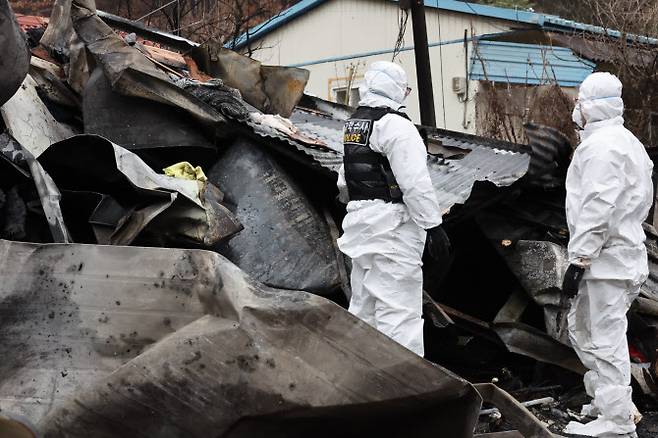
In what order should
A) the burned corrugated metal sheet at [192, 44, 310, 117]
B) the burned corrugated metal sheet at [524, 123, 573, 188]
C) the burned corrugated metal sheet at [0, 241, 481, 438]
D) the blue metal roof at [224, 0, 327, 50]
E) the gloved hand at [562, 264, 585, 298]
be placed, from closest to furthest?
the burned corrugated metal sheet at [0, 241, 481, 438] < the gloved hand at [562, 264, 585, 298] < the burned corrugated metal sheet at [524, 123, 573, 188] < the burned corrugated metal sheet at [192, 44, 310, 117] < the blue metal roof at [224, 0, 327, 50]

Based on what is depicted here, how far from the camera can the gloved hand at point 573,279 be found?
473cm

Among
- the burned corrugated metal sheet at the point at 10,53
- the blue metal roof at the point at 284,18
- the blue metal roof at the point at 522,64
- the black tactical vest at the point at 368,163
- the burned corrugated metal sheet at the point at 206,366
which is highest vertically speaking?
the burned corrugated metal sheet at the point at 10,53

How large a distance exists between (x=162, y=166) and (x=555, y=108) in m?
8.91

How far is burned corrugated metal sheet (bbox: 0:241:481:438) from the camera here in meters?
2.05

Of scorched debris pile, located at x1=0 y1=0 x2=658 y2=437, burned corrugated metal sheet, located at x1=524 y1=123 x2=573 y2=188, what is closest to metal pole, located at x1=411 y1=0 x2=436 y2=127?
scorched debris pile, located at x1=0 y1=0 x2=658 y2=437

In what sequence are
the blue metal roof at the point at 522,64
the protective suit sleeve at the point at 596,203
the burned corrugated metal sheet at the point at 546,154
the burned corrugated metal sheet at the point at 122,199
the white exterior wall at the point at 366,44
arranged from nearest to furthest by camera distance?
the burned corrugated metal sheet at the point at 122,199
the protective suit sleeve at the point at 596,203
the burned corrugated metal sheet at the point at 546,154
the blue metal roof at the point at 522,64
the white exterior wall at the point at 366,44

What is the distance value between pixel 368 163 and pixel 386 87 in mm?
448

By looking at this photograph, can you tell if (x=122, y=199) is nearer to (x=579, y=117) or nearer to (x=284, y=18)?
(x=579, y=117)

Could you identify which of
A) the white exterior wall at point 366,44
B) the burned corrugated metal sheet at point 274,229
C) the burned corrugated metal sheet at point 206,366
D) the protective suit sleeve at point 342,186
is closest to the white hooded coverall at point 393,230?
the protective suit sleeve at point 342,186

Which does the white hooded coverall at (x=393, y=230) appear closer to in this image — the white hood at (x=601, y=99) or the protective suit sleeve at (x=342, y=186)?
the protective suit sleeve at (x=342, y=186)

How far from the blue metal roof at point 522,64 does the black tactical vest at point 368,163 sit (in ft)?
36.9

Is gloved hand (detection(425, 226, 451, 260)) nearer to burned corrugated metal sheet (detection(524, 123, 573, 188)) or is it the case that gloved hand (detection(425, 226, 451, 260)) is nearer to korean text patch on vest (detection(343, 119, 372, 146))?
korean text patch on vest (detection(343, 119, 372, 146))

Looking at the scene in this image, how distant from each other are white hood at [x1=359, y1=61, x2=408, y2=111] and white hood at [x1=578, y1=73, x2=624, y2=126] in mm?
1072

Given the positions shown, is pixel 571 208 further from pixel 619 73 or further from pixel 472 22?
pixel 472 22
